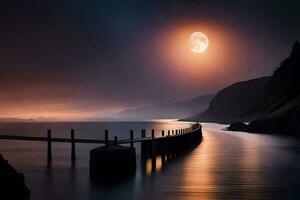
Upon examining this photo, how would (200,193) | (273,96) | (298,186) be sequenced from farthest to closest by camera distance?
(273,96), (298,186), (200,193)

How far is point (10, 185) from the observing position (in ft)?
40.4

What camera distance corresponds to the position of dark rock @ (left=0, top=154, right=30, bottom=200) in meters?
12.0

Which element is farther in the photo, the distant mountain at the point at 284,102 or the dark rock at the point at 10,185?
the distant mountain at the point at 284,102

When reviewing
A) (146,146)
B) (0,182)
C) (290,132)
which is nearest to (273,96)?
(290,132)

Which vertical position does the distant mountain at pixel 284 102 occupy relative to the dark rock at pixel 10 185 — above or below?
above

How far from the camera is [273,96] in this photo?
146375 mm

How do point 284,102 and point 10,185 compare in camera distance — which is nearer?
point 10,185

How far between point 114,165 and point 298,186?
30.0 feet

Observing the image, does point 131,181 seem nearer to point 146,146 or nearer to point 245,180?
point 245,180

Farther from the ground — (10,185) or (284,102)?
(284,102)

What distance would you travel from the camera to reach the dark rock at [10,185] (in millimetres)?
→ 11961

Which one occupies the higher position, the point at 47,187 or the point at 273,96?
the point at 273,96

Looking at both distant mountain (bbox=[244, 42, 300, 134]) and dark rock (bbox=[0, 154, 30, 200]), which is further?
distant mountain (bbox=[244, 42, 300, 134])

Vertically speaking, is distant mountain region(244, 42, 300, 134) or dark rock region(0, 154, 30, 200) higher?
distant mountain region(244, 42, 300, 134)
